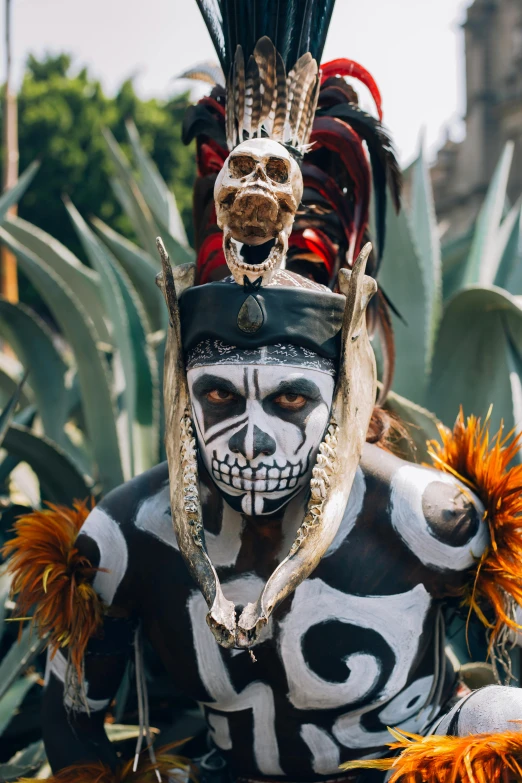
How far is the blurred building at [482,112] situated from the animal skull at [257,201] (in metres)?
15.4

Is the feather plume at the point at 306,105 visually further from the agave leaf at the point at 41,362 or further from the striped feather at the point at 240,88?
the agave leaf at the point at 41,362

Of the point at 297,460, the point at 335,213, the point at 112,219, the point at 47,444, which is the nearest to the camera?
the point at 297,460

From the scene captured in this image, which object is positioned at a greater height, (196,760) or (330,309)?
(330,309)

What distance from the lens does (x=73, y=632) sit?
1487 mm

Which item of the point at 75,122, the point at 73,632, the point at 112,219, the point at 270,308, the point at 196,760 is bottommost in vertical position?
the point at 196,760

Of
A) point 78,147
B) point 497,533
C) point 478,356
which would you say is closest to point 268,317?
point 497,533

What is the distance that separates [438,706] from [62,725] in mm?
611

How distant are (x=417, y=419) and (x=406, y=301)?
1.75 feet

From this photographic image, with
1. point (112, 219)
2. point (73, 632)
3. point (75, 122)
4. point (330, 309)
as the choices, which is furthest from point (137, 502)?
point (75, 122)

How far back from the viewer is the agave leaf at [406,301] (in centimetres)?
236

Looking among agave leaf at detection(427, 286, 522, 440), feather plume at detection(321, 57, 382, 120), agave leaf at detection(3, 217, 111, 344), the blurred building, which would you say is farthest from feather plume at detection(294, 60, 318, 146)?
the blurred building

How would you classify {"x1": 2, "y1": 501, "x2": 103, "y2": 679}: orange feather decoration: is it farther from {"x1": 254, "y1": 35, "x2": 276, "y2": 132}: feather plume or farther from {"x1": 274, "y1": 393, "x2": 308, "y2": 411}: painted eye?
{"x1": 254, "y1": 35, "x2": 276, "y2": 132}: feather plume

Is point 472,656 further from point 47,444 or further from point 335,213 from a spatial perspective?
point 47,444

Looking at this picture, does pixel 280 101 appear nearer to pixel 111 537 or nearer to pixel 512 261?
pixel 111 537
